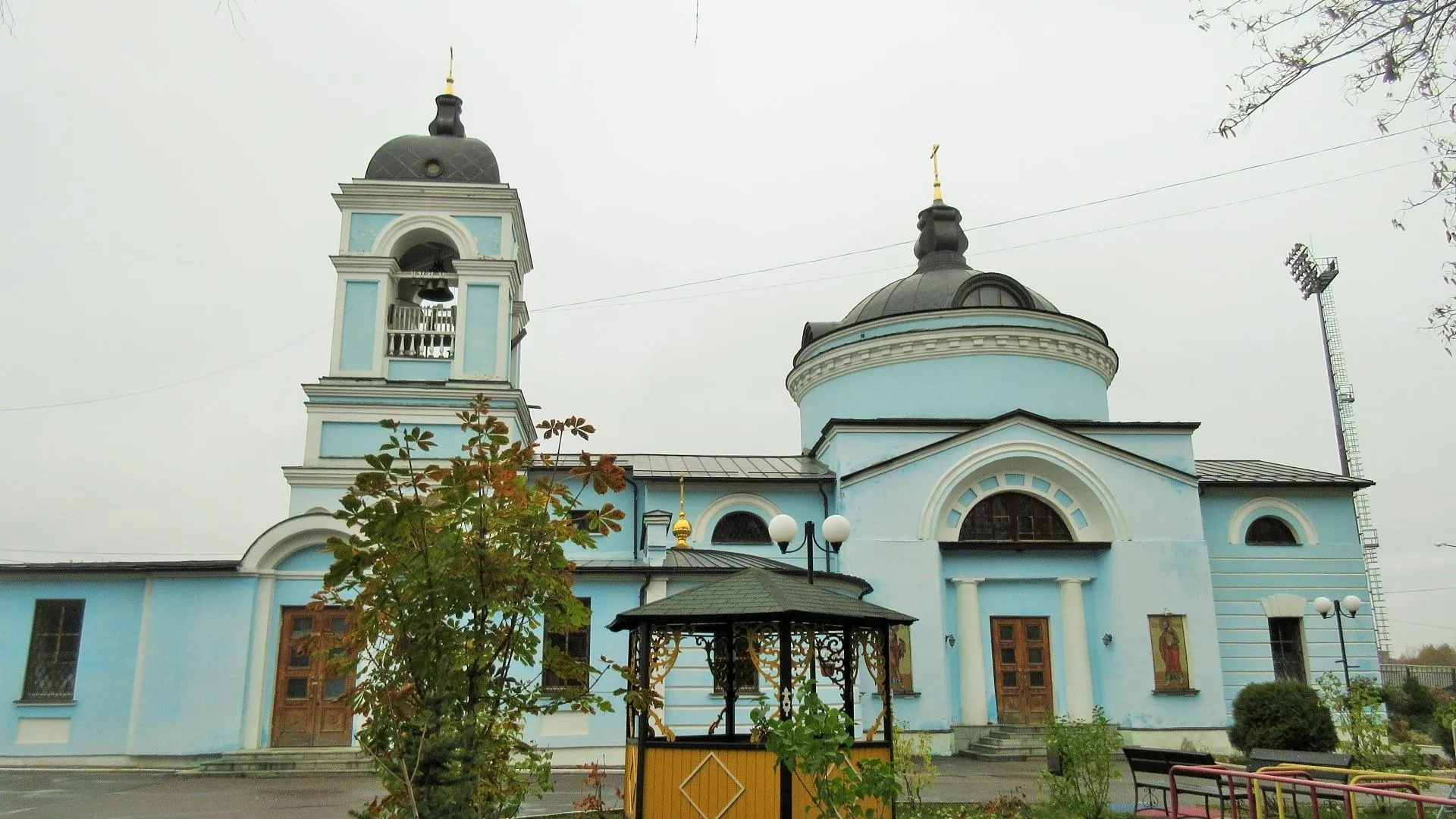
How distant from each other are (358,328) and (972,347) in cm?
1269

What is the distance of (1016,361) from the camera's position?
2212 cm

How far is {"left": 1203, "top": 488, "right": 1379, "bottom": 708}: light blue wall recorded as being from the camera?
804 inches

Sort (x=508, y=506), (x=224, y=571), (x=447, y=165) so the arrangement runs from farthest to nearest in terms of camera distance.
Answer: (x=447, y=165)
(x=224, y=571)
(x=508, y=506)

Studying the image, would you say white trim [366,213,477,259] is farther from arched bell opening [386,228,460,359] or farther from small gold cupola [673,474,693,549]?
small gold cupola [673,474,693,549]

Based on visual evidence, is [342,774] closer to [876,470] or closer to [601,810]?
[601,810]

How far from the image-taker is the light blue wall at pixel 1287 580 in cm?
2042

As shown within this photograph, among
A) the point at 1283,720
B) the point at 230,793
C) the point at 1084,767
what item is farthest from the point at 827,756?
the point at 1283,720

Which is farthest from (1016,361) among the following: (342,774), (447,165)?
(342,774)

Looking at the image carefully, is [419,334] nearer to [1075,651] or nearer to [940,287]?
[940,287]

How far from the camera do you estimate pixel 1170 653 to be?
19281 millimetres

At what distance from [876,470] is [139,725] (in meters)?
13.3

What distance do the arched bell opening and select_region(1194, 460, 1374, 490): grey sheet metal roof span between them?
15.8 metres

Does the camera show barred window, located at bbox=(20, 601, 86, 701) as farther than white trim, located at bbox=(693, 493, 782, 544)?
No

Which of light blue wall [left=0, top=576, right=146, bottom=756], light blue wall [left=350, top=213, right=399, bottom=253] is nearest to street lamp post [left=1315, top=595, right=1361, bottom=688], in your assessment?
light blue wall [left=350, top=213, right=399, bottom=253]
